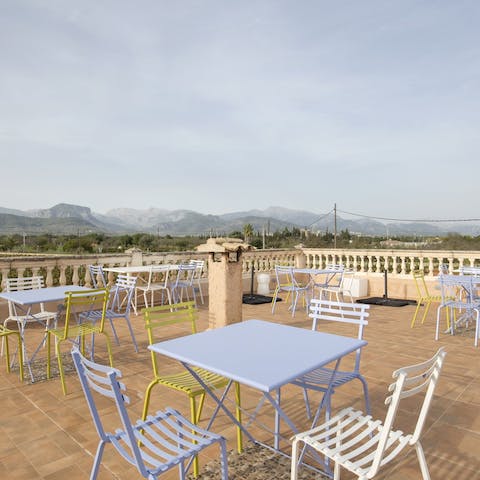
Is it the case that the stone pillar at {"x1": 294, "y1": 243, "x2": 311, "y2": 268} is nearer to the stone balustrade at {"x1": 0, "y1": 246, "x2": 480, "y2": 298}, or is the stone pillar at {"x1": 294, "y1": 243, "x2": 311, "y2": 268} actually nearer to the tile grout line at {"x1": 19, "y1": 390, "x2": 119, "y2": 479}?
the stone balustrade at {"x1": 0, "y1": 246, "x2": 480, "y2": 298}

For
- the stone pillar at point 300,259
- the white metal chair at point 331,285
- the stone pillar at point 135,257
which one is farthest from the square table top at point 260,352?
the stone pillar at point 300,259

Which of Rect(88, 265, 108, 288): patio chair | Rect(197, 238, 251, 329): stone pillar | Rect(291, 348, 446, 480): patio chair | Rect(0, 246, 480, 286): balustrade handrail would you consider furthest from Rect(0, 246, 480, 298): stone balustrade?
Rect(291, 348, 446, 480): patio chair

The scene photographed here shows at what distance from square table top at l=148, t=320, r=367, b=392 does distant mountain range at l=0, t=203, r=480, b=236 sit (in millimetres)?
13087

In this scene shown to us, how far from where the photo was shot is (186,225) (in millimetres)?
103000

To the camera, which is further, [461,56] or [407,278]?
[461,56]

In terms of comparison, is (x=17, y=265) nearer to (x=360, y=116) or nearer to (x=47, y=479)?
(x=47, y=479)

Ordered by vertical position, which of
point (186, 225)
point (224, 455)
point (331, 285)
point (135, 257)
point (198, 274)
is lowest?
point (224, 455)

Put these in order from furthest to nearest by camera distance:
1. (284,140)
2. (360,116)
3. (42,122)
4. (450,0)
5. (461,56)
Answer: (284,140), (360,116), (42,122), (461,56), (450,0)

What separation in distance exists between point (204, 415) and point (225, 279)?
2.17 metres

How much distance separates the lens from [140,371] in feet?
12.5

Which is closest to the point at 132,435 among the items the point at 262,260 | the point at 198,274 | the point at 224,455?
the point at 224,455

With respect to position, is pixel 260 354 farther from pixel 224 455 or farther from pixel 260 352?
pixel 224 455

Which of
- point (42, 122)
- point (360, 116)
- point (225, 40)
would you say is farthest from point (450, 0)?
point (42, 122)

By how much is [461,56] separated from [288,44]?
4325 mm
